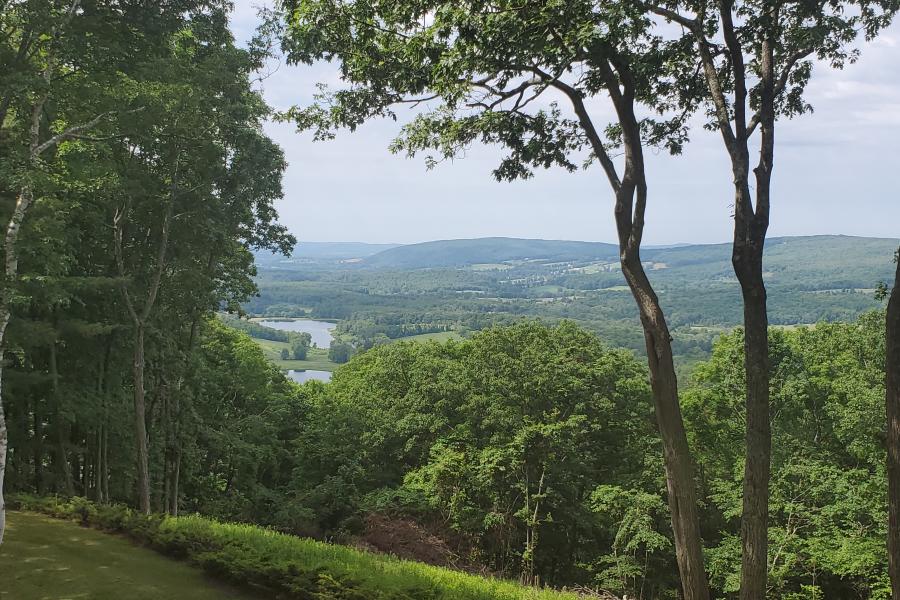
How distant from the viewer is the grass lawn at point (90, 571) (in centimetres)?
746

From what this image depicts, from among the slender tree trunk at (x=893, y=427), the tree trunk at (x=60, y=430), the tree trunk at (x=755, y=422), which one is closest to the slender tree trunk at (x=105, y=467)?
the tree trunk at (x=60, y=430)

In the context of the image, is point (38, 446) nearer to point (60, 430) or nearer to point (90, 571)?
point (60, 430)

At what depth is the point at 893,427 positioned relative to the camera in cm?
507

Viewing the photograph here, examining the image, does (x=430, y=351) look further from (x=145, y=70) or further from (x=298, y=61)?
(x=298, y=61)

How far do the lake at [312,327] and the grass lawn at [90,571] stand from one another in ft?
359

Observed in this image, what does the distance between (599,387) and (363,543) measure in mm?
10393

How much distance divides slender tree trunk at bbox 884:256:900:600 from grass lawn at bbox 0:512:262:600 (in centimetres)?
680

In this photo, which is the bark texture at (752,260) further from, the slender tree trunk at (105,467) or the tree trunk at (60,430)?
the slender tree trunk at (105,467)

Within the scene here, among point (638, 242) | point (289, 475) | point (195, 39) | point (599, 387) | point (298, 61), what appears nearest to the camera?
point (638, 242)

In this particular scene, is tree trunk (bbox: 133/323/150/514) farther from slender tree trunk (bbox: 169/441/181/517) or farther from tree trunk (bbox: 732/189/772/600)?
tree trunk (bbox: 732/189/772/600)

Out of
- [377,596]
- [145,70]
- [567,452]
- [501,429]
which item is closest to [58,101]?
[145,70]

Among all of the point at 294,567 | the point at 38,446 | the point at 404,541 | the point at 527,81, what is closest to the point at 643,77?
the point at 527,81

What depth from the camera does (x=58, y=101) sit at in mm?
10758

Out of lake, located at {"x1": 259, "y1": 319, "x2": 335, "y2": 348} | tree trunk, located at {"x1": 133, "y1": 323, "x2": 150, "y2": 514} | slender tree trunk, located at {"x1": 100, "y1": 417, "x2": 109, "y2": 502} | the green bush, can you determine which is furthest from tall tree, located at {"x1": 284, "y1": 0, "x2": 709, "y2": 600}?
lake, located at {"x1": 259, "y1": 319, "x2": 335, "y2": 348}
